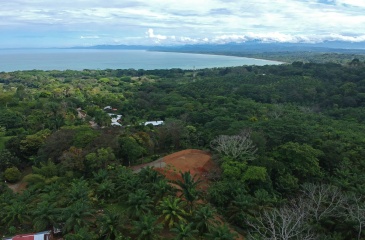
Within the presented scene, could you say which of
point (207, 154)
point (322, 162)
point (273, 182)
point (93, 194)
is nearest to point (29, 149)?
point (93, 194)

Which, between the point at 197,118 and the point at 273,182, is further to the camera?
the point at 197,118

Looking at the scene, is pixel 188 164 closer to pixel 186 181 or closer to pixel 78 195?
pixel 186 181

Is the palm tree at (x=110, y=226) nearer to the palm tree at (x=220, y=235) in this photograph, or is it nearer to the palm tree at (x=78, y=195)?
the palm tree at (x=78, y=195)

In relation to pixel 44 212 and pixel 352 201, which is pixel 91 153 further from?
pixel 352 201

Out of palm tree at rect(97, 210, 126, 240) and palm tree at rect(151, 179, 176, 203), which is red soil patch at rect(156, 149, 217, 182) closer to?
palm tree at rect(151, 179, 176, 203)

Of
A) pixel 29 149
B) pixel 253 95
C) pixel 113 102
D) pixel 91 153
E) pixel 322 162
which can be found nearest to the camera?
pixel 91 153

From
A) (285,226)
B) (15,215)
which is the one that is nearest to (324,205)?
(285,226)
